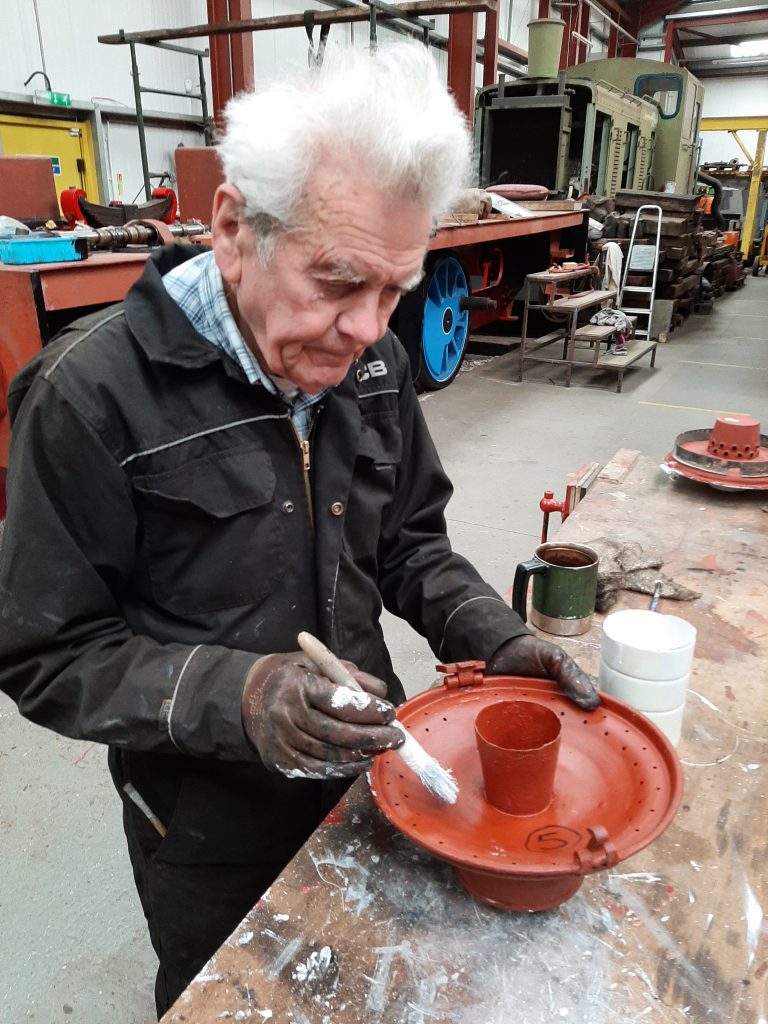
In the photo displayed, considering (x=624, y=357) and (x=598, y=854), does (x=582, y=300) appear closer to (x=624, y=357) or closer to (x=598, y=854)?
(x=624, y=357)

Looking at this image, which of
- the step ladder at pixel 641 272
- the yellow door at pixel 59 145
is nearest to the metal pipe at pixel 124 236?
the yellow door at pixel 59 145

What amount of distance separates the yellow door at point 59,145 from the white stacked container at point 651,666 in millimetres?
6926

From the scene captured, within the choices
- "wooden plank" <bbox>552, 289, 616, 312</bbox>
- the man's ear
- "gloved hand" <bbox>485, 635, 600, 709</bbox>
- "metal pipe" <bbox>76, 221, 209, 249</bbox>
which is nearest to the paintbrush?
"gloved hand" <bbox>485, 635, 600, 709</bbox>

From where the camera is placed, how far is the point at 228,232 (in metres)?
0.89

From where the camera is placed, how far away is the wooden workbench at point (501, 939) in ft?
2.50

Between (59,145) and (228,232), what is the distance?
25.4 ft

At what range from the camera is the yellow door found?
22.2ft

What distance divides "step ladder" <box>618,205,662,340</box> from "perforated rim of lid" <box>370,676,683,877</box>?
22.3ft

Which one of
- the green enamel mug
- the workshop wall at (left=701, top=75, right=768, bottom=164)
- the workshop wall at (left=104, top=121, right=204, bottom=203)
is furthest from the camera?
the workshop wall at (left=701, top=75, right=768, bottom=164)

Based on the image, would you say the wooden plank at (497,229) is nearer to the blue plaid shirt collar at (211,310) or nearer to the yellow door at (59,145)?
the blue plaid shirt collar at (211,310)

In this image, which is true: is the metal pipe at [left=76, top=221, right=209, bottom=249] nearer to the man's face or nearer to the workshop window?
the man's face

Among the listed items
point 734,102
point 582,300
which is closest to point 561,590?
point 582,300

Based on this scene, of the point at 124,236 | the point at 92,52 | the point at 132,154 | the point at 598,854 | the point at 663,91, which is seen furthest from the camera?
the point at 663,91

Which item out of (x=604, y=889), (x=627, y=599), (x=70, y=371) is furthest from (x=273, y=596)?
(x=627, y=599)
